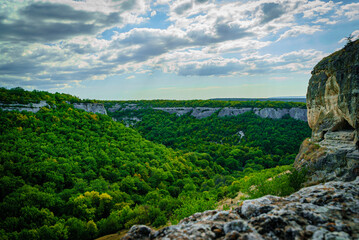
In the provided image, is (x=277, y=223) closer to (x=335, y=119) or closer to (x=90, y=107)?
(x=335, y=119)

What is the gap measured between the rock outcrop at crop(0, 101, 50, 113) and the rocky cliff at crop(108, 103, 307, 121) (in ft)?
219

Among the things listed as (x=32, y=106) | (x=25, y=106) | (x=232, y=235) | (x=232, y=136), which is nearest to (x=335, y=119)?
(x=232, y=235)

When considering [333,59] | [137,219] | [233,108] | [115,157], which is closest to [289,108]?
[233,108]

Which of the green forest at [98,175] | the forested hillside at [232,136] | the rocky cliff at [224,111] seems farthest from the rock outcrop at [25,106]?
the rocky cliff at [224,111]

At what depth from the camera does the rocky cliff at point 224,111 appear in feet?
257

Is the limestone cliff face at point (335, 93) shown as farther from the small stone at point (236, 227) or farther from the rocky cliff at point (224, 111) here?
the rocky cliff at point (224, 111)

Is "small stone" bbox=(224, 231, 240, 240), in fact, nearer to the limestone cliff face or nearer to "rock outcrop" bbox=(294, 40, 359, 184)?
"rock outcrop" bbox=(294, 40, 359, 184)

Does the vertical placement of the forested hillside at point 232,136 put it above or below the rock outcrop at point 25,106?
below

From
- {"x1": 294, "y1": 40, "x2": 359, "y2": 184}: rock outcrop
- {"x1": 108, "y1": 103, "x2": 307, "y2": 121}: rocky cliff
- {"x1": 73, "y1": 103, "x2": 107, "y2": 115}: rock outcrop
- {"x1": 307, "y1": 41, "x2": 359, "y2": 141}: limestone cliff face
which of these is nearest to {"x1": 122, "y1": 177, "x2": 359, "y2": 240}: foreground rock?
{"x1": 294, "y1": 40, "x2": 359, "y2": 184}: rock outcrop

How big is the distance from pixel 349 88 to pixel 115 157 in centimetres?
3436

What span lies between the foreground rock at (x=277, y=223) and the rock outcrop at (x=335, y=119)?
984 cm

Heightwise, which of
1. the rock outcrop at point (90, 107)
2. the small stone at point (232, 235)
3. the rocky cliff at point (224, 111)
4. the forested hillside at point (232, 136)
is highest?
the rock outcrop at point (90, 107)

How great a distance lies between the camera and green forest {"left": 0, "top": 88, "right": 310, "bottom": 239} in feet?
59.7

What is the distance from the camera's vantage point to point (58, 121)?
36250mm
